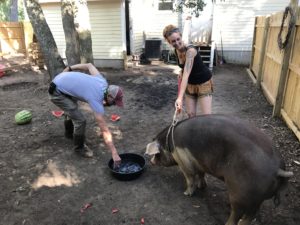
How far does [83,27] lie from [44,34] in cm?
113

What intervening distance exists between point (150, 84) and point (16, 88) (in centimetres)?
431

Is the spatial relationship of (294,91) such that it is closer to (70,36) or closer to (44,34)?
(70,36)

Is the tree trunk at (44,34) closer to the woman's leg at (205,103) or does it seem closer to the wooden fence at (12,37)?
the woman's leg at (205,103)

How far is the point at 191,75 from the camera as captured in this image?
414 cm

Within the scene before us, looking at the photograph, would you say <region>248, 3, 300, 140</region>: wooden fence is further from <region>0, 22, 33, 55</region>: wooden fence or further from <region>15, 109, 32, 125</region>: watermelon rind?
<region>0, 22, 33, 55</region>: wooden fence

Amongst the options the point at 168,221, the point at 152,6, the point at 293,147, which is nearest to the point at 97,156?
the point at 168,221

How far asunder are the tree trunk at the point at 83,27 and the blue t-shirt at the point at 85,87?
4914mm

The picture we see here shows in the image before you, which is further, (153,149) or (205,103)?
(205,103)

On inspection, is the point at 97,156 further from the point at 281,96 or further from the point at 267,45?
the point at 267,45

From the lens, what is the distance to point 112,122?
6469 millimetres

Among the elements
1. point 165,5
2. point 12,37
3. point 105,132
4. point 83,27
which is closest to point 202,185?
point 105,132

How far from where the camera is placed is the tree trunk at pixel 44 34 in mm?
8405

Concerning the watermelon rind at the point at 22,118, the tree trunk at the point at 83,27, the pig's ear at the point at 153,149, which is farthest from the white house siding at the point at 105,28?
the pig's ear at the point at 153,149

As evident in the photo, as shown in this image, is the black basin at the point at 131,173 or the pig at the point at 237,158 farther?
the black basin at the point at 131,173
